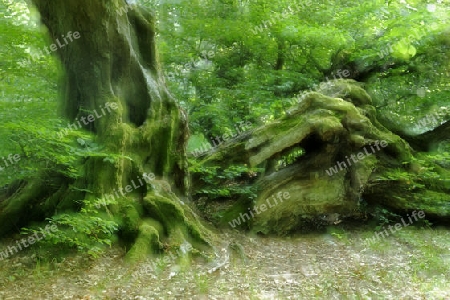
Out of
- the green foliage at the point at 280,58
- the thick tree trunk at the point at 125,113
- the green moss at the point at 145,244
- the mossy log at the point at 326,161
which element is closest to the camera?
the green moss at the point at 145,244

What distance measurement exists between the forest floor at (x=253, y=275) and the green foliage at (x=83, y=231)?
31 centimetres

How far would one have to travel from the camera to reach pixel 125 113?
7484 mm

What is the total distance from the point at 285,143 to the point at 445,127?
17.9 ft

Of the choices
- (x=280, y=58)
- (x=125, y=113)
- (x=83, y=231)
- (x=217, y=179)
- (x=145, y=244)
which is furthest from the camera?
(x=280, y=58)

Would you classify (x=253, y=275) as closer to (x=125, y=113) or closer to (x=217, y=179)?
(x=217, y=179)

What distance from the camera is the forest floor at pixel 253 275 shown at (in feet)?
16.9

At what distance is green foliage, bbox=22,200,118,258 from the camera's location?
5.09m

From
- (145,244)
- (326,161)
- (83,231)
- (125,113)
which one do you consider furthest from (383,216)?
(83,231)

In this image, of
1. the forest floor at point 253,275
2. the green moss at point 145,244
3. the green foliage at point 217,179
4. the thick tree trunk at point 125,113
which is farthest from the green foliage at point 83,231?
the green foliage at point 217,179

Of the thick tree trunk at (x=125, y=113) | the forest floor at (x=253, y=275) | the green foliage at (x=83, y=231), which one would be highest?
the thick tree trunk at (x=125, y=113)

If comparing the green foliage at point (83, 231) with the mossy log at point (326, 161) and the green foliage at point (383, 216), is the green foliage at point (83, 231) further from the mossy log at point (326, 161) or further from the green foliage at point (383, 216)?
the green foliage at point (383, 216)

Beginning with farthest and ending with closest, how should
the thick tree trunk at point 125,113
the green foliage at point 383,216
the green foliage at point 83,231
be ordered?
the green foliage at point 383,216, the thick tree trunk at point 125,113, the green foliage at point 83,231

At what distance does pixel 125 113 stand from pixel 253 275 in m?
3.84

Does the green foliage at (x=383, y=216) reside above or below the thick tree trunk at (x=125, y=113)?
below
